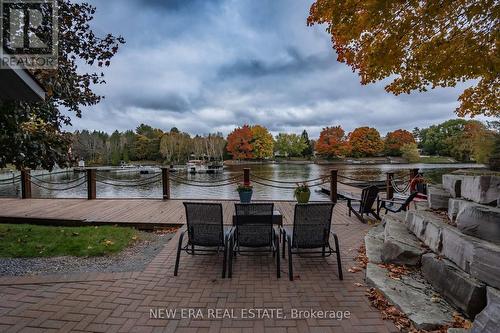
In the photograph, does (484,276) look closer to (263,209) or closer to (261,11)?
(263,209)

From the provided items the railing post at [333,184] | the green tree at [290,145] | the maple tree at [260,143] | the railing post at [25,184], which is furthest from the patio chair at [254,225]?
the green tree at [290,145]

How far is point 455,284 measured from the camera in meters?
2.45

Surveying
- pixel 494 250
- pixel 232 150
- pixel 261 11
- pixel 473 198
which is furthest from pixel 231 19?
pixel 232 150

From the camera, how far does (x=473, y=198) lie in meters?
2.96

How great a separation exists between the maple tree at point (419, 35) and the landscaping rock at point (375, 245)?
9.03ft

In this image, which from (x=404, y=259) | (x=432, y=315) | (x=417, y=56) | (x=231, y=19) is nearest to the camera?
(x=432, y=315)

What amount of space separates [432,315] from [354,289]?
31.1 inches

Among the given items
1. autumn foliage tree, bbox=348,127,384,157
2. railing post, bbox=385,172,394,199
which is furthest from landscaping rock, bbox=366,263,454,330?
autumn foliage tree, bbox=348,127,384,157

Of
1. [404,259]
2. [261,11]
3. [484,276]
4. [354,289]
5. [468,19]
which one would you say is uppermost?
[261,11]

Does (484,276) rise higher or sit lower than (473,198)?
lower

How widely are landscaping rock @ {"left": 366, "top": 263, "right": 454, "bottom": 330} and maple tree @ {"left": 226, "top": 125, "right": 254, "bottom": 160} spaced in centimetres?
6342

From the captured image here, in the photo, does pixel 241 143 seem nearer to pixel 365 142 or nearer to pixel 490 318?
pixel 365 142

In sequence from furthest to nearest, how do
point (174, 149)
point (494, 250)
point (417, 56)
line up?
1. point (174, 149)
2. point (417, 56)
3. point (494, 250)

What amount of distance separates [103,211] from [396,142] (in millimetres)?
73391
